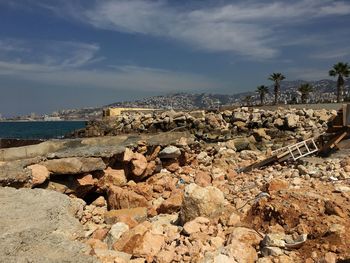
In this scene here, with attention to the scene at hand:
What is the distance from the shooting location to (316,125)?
2327 centimetres

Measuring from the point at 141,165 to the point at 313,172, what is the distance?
175 inches

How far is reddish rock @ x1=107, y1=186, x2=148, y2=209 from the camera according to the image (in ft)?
29.3

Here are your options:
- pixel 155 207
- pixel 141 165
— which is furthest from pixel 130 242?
pixel 141 165

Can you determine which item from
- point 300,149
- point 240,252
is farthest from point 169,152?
point 240,252

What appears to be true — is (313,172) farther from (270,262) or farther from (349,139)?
(270,262)

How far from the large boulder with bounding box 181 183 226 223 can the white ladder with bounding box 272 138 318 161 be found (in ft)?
20.7

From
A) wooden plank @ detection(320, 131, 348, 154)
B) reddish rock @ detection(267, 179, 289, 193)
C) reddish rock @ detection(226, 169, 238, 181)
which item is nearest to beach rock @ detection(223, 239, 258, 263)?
reddish rock @ detection(267, 179, 289, 193)

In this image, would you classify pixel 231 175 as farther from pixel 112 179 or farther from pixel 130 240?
pixel 130 240

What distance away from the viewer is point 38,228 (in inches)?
239

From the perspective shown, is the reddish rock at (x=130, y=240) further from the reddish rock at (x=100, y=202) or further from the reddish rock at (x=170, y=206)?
the reddish rock at (x=100, y=202)

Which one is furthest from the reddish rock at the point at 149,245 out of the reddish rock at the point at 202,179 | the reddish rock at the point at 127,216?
the reddish rock at the point at 202,179

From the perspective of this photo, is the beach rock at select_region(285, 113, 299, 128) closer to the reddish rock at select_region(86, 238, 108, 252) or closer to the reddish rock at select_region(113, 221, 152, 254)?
the reddish rock at select_region(113, 221, 152, 254)

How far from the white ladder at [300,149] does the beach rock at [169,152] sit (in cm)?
344

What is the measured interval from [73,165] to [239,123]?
17.8m
